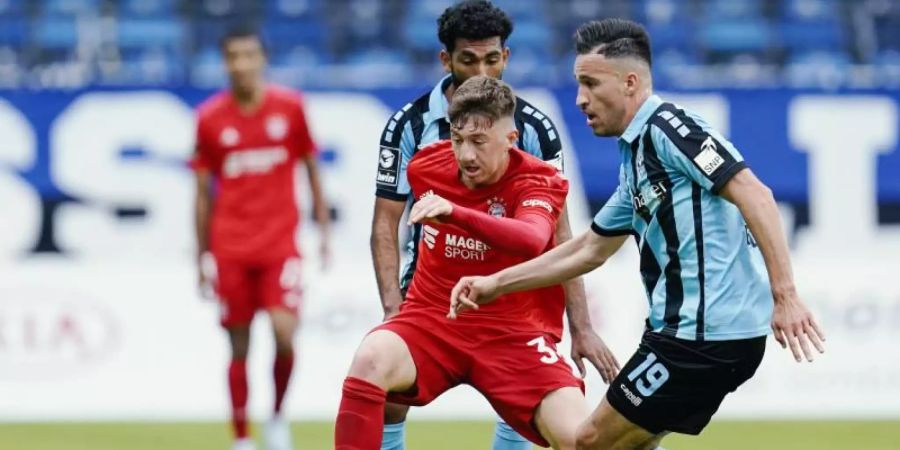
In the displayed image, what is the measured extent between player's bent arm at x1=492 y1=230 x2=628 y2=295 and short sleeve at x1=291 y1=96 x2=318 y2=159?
3648 millimetres

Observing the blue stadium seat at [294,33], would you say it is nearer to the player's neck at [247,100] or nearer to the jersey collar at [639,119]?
the player's neck at [247,100]

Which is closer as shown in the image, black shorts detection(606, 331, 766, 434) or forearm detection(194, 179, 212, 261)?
black shorts detection(606, 331, 766, 434)

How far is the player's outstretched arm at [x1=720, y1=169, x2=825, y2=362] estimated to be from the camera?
4.95 m

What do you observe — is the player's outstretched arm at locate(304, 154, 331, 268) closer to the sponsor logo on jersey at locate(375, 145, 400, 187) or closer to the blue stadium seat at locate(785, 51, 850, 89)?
the sponsor logo on jersey at locate(375, 145, 400, 187)

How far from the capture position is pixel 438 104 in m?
6.35

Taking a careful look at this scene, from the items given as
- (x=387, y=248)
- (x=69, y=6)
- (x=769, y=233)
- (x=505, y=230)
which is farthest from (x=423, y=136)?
(x=69, y=6)

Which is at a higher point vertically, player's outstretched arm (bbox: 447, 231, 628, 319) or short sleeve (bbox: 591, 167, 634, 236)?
short sleeve (bbox: 591, 167, 634, 236)

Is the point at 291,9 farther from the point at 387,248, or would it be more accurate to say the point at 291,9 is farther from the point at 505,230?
the point at 505,230

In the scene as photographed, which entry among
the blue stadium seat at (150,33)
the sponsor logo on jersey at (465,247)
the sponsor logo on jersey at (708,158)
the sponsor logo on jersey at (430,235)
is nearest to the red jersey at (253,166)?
the sponsor logo on jersey at (430,235)

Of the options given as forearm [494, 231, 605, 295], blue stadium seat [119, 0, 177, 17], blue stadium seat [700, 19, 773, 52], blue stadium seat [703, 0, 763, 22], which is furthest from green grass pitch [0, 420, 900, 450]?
blue stadium seat [703, 0, 763, 22]

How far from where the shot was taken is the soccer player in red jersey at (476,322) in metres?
5.64

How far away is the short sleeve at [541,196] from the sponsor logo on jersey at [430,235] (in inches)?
13.8

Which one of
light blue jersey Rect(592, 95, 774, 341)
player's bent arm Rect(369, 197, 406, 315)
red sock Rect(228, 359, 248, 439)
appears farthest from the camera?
red sock Rect(228, 359, 248, 439)

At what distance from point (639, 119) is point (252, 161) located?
4152mm
